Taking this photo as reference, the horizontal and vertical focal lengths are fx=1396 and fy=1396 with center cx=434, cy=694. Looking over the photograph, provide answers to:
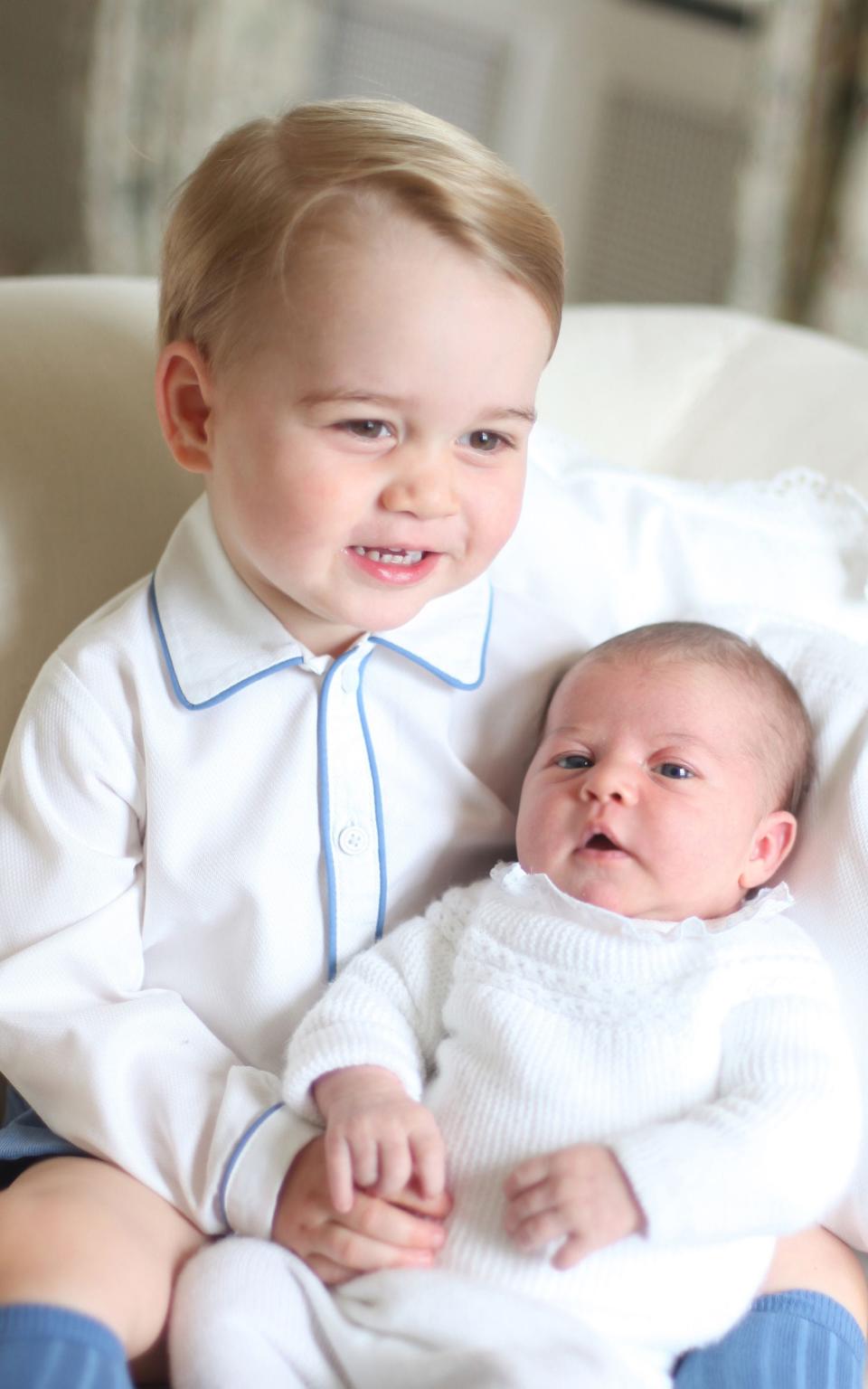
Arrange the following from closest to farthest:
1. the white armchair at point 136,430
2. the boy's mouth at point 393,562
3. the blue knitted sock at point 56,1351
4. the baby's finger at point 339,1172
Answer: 1. the blue knitted sock at point 56,1351
2. the baby's finger at point 339,1172
3. the boy's mouth at point 393,562
4. the white armchair at point 136,430

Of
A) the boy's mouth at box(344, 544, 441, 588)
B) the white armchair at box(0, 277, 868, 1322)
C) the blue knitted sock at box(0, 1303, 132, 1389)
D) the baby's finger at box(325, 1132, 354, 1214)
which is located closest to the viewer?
the blue knitted sock at box(0, 1303, 132, 1389)

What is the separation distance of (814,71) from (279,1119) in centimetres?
241

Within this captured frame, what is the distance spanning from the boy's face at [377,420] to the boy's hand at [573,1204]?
38cm

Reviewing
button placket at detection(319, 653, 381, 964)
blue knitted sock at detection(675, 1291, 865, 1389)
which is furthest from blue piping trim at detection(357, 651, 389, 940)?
blue knitted sock at detection(675, 1291, 865, 1389)

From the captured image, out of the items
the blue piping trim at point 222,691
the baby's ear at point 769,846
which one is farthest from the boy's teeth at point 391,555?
the baby's ear at point 769,846

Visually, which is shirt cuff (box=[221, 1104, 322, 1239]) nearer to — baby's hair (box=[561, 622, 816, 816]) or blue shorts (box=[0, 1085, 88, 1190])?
blue shorts (box=[0, 1085, 88, 1190])

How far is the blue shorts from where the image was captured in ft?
3.11

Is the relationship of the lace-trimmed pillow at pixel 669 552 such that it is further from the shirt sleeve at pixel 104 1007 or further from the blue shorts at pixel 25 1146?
the blue shorts at pixel 25 1146

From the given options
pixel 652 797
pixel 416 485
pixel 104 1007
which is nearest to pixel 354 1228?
pixel 104 1007

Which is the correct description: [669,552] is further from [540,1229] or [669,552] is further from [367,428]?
[540,1229]

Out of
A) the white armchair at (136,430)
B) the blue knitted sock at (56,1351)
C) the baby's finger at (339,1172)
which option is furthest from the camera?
the white armchair at (136,430)

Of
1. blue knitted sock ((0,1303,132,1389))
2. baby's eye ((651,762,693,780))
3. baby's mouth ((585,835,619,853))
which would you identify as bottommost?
blue knitted sock ((0,1303,132,1389))

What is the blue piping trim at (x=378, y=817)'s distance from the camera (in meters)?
1.00

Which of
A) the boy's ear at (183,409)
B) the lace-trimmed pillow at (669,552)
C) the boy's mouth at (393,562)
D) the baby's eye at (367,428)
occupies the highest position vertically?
the baby's eye at (367,428)
